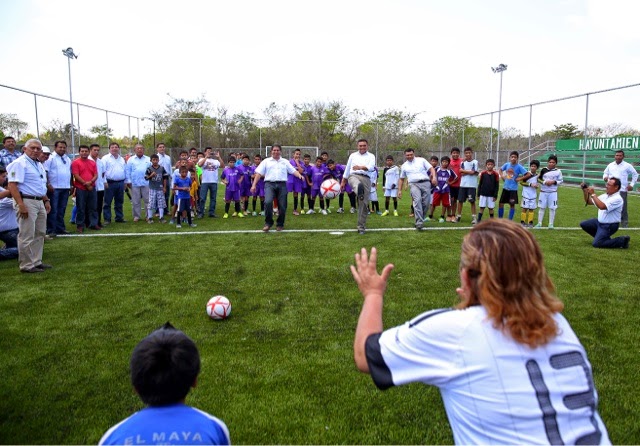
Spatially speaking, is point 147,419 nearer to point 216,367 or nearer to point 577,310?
point 216,367

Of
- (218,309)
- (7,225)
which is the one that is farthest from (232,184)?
(218,309)

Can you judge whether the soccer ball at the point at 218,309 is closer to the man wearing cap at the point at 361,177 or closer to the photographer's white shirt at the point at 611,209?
the man wearing cap at the point at 361,177

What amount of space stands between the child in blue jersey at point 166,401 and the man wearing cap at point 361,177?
348 inches

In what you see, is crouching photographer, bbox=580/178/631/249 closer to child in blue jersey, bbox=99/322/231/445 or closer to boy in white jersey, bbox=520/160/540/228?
boy in white jersey, bbox=520/160/540/228

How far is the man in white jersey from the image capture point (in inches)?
61.1

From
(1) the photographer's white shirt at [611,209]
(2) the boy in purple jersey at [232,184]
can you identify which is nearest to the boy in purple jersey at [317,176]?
(2) the boy in purple jersey at [232,184]

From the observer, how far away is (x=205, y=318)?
5.29 m

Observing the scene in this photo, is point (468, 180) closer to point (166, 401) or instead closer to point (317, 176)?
point (317, 176)

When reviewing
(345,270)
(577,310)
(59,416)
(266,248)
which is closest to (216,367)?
(59,416)

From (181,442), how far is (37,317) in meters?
4.59

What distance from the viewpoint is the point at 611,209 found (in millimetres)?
8938

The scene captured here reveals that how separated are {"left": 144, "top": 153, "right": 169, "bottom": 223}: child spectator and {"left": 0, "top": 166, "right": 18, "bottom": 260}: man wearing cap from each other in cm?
437

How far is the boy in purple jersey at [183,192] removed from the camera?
11.8m

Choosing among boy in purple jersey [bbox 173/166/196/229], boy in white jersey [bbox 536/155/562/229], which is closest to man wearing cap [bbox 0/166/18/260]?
boy in purple jersey [bbox 173/166/196/229]
